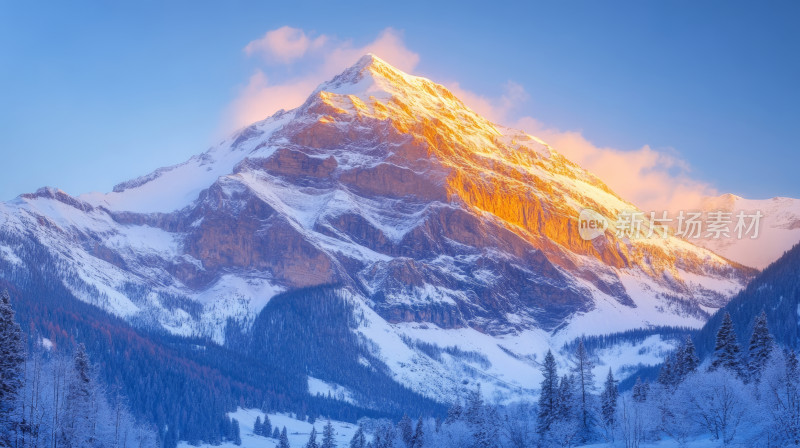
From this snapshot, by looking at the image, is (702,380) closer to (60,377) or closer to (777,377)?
(777,377)

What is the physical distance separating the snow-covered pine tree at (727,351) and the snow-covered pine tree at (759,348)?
5.77 feet

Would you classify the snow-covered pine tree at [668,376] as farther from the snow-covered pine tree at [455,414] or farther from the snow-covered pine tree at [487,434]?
the snow-covered pine tree at [455,414]

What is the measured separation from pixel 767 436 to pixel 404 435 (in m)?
77.0

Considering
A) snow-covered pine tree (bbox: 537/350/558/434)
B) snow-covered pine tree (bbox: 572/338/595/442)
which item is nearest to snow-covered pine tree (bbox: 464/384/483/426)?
snow-covered pine tree (bbox: 537/350/558/434)

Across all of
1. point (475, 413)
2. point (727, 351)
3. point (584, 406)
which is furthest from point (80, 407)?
point (727, 351)

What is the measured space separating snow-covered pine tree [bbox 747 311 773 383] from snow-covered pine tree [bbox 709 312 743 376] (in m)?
1.76

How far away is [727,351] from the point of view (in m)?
134

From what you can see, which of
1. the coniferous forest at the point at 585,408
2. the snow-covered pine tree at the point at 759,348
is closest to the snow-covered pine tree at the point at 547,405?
the coniferous forest at the point at 585,408

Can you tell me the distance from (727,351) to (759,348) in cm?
495

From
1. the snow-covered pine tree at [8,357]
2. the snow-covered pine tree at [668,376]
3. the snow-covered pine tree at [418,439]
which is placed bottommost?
the snow-covered pine tree at [418,439]

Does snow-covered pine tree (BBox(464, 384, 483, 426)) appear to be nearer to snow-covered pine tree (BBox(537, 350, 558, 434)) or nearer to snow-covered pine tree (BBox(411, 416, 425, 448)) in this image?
snow-covered pine tree (BBox(411, 416, 425, 448))

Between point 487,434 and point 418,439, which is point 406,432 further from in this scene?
point 487,434

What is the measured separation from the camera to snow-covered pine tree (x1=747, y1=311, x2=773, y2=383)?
128 meters

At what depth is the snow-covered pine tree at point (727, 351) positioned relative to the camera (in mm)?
132625
